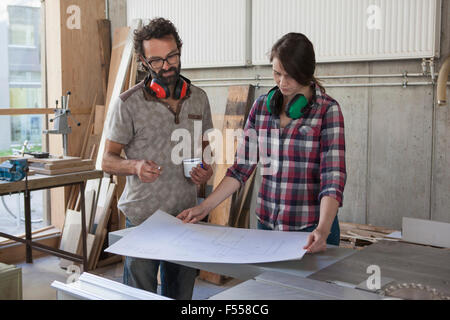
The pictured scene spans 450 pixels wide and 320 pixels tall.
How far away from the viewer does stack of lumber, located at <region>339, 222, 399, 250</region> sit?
10.2 feet

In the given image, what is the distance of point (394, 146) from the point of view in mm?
3334

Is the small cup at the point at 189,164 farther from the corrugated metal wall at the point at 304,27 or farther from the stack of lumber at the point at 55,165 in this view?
the corrugated metal wall at the point at 304,27

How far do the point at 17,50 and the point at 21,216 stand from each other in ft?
5.18

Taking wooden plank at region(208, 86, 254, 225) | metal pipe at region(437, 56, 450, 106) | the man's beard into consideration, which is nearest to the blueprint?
the man's beard

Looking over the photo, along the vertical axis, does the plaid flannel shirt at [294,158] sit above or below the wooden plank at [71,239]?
above

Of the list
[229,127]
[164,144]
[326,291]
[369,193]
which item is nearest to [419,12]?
[369,193]

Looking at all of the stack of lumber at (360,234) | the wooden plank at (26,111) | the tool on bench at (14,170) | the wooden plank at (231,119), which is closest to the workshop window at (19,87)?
the wooden plank at (26,111)

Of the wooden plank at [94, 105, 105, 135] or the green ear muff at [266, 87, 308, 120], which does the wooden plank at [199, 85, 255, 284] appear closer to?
the wooden plank at [94, 105, 105, 135]

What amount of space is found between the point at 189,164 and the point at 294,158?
48 cm

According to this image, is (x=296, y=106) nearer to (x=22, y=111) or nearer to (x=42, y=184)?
(x=42, y=184)

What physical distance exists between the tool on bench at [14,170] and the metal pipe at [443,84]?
250 cm

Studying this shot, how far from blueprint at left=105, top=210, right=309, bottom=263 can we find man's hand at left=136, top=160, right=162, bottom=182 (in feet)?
0.57

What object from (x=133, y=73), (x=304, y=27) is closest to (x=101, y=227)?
(x=133, y=73)

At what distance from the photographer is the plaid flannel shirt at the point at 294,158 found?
179 cm
